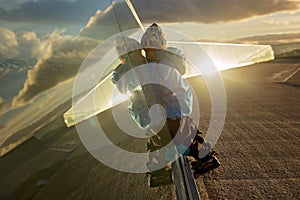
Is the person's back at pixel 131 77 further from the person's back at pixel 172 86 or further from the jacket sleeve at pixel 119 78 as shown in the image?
the person's back at pixel 172 86

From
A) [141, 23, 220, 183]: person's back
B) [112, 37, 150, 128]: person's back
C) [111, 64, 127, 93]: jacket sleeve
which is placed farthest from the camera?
[141, 23, 220, 183]: person's back

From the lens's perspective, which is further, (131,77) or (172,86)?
(172,86)

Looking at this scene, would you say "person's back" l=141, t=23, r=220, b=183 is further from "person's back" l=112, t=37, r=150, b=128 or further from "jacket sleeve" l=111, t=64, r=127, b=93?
"jacket sleeve" l=111, t=64, r=127, b=93

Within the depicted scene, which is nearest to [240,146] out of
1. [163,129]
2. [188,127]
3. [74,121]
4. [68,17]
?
[188,127]

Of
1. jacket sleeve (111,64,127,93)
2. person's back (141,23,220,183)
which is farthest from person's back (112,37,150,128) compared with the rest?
person's back (141,23,220,183)

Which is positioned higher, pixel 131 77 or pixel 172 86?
pixel 131 77

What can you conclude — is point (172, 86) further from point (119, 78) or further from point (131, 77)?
point (119, 78)

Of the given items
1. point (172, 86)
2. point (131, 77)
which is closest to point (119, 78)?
point (131, 77)

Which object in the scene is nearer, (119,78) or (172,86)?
(119,78)

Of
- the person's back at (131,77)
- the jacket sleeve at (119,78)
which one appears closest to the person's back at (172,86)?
the person's back at (131,77)

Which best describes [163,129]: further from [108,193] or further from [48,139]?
[48,139]

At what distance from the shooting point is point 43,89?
1.98 meters

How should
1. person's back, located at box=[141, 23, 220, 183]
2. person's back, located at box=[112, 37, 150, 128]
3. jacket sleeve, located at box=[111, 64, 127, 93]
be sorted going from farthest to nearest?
person's back, located at box=[141, 23, 220, 183]
jacket sleeve, located at box=[111, 64, 127, 93]
person's back, located at box=[112, 37, 150, 128]

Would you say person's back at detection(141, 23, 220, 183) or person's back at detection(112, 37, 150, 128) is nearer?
person's back at detection(112, 37, 150, 128)
